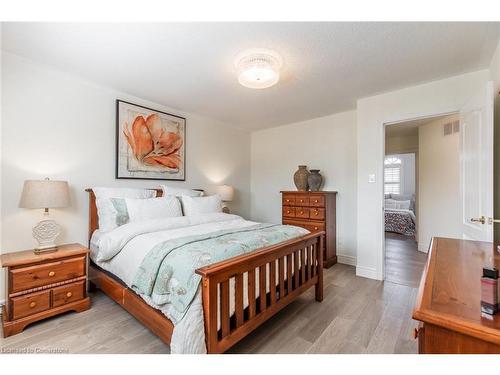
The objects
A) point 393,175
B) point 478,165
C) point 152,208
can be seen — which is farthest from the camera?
point 393,175

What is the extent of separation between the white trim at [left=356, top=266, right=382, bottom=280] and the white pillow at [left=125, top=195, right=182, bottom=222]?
246cm

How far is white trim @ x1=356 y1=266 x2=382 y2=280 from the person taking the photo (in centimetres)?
307

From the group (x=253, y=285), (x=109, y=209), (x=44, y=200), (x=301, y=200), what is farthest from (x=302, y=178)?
(x=44, y=200)

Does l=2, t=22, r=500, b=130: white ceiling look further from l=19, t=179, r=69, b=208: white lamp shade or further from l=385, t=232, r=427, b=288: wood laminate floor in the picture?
l=385, t=232, r=427, b=288: wood laminate floor

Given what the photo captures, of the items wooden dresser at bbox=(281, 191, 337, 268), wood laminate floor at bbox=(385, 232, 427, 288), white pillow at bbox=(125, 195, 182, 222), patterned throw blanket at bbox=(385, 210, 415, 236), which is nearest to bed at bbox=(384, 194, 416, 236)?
patterned throw blanket at bbox=(385, 210, 415, 236)

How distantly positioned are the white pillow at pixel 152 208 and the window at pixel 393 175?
8.42 meters

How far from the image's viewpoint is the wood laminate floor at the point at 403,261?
9.99 feet

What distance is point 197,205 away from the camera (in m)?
3.01

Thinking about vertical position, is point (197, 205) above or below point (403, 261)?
above

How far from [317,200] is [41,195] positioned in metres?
3.17

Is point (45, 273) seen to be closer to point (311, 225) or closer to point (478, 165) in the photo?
point (311, 225)

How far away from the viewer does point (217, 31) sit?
178cm

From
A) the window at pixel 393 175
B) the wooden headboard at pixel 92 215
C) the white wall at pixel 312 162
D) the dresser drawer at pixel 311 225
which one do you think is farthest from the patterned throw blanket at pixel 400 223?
the wooden headboard at pixel 92 215

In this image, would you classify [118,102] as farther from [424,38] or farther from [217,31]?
[424,38]
